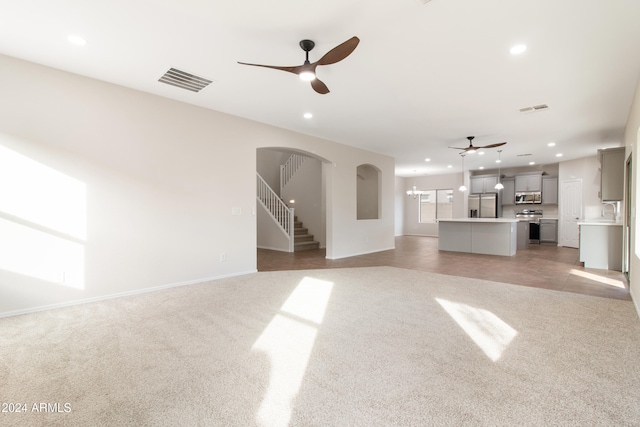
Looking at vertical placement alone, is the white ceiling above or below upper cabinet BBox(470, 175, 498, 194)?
above

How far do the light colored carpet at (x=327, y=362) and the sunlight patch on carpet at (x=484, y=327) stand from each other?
0.06 ft

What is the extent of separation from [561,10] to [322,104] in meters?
3.00

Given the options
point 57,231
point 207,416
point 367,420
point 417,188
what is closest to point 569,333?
point 367,420

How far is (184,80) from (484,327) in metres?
4.62

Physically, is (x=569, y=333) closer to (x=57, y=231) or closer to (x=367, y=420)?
(x=367, y=420)

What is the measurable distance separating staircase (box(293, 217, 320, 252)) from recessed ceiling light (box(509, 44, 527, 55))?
671 centimetres

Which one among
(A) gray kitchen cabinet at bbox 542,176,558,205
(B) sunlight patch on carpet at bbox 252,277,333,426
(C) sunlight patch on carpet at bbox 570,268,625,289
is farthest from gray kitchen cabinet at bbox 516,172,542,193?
(B) sunlight patch on carpet at bbox 252,277,333,426

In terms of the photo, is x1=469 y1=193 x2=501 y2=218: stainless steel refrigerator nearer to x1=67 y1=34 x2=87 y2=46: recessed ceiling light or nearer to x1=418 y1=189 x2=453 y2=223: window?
x1=418 y1=189 x2=453 y2=223: window

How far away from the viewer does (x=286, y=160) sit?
443 inches

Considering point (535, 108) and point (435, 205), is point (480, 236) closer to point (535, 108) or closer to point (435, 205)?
point (535, 108)

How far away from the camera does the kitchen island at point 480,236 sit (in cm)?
773

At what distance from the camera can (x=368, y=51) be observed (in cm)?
317

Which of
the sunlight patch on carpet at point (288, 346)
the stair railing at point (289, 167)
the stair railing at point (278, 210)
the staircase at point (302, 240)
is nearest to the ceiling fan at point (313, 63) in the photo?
the sunlight patch on carpet at point (288, 346)

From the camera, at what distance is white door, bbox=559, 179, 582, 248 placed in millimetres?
9328
